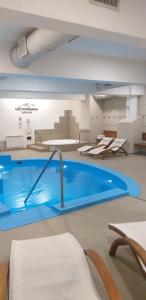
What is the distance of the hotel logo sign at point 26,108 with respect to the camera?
35.3ft

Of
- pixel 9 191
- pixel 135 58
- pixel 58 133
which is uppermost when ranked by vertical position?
pixel 135 58

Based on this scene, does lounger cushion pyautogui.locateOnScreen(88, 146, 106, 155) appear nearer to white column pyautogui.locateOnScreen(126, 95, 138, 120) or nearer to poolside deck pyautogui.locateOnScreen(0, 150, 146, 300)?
white column pyautogui.locateOnScreen(126, 95, 138, 120)

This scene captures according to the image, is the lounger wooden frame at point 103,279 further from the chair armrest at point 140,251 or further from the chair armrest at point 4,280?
the chair armrest at point 140,251

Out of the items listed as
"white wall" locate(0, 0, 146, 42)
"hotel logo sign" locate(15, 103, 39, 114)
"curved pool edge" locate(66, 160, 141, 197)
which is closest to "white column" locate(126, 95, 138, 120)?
"curved pool edge" locate(66, 160, 141, 197)

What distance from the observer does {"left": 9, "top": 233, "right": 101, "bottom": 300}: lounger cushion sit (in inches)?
56.0

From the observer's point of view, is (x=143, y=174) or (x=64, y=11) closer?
(x=64, y=11)

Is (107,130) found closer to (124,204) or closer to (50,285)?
(124,204)

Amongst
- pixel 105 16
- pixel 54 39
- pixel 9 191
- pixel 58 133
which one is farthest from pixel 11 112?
pixel 105 16

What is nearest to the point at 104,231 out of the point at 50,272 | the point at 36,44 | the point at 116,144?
the point at 50,272

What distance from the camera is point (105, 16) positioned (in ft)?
8.39

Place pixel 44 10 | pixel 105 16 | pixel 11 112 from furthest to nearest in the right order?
pixel 11 112 → pixel 105 16 → pixel 44 10

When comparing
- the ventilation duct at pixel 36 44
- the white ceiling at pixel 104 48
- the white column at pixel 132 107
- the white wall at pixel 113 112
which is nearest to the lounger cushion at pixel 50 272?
the ventilation duct at pixel 36 44

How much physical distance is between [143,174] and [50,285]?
4379 mm

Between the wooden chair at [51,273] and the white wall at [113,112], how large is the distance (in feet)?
31.6
